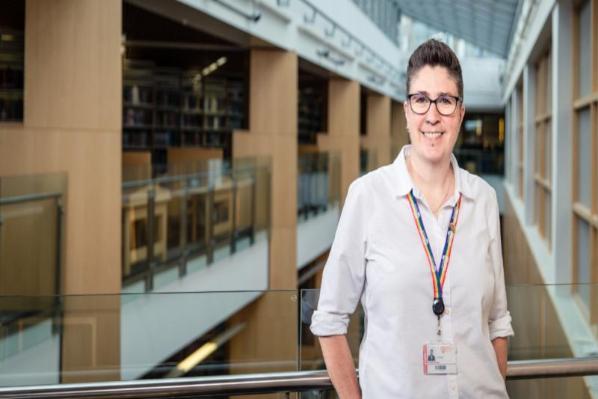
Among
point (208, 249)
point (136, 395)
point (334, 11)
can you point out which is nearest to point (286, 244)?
point (208, 249)

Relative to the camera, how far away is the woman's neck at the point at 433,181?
1424 mm

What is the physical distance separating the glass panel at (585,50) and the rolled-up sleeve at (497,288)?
3.84 metres

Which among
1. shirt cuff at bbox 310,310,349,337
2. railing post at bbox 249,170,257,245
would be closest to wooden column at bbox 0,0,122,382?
railing post at bbox 249,170,257,245

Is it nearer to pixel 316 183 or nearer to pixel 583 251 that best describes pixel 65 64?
pixel 583 251

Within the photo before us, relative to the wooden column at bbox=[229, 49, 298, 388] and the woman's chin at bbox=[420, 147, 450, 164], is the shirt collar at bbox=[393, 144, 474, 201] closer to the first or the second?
the woman's chin at bbox=[420, 147, 450, 164]

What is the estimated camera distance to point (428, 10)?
2464 cm

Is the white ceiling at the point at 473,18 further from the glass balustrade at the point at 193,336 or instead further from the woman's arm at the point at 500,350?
the woman's arm at the point at 500,350

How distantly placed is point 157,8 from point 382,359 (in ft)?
19.3

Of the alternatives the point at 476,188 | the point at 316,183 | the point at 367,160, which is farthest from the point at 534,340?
the point at 367,160

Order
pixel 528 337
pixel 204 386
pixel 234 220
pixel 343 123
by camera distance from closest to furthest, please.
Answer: pixel 204 386 < pixel 528 337 < pixel 234 220 < pixel 343 123

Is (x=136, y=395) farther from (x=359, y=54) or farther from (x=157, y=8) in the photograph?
(x=359, y=54)

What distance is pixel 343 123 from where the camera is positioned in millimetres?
15336

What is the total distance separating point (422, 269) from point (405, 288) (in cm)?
4

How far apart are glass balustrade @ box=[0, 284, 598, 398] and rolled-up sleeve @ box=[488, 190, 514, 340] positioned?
59 cm
